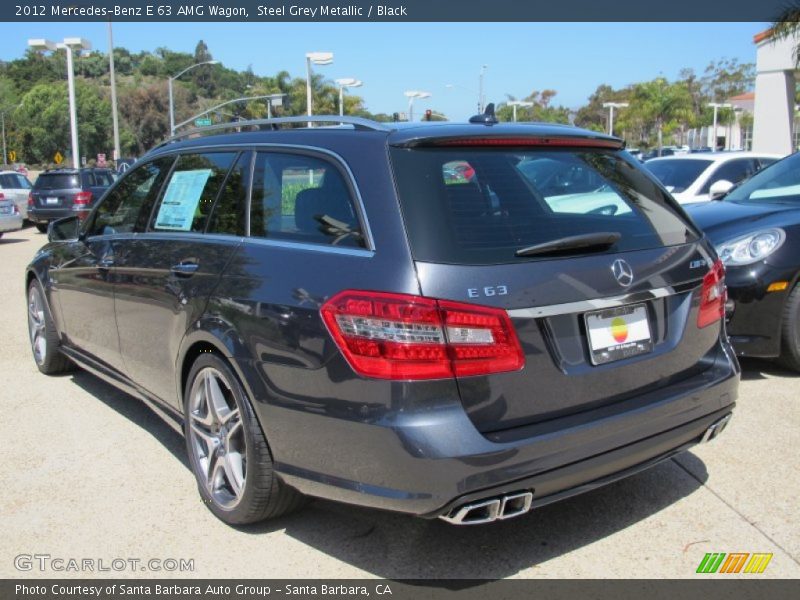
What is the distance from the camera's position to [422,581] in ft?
9.77

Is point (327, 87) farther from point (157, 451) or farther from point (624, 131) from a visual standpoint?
point (157, 451)

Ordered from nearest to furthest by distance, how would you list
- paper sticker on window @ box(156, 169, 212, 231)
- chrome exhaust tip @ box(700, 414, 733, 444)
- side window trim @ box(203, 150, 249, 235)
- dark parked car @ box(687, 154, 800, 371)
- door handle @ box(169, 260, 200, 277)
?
chrome exhaust tip @ box(700, 414, 733, 444)
door handle @ box(169, 260, 200, 277)
side window trim @ box(203, 150, 249, 235)
paper sticker on window @ box(156, 169, 212, 231)
dark parked car @ box(687, 154, 800, 371)

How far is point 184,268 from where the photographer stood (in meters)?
3.64

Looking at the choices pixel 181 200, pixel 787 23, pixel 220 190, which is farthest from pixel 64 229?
pixel 787 23

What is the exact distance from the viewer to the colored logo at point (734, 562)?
3.01 meters

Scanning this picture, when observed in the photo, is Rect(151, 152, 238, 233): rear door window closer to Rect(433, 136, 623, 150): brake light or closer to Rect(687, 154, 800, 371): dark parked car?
Rect(433, 136, 623, 150): brake light

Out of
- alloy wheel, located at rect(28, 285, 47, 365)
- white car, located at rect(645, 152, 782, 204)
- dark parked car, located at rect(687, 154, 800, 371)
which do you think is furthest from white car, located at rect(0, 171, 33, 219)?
dark parked car, located at rect(687, 154, 800, 371)

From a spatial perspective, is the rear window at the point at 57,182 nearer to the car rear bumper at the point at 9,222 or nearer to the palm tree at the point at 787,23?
the car rear bumper at the point at 9,222

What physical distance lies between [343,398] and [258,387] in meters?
0.49

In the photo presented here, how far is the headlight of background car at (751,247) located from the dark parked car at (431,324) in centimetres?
198

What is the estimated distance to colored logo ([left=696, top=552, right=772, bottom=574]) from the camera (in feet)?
9.89

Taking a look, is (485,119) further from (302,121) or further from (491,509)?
(491,509)

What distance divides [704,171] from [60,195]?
51.8 ft

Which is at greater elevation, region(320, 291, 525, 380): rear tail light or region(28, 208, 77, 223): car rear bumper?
region(320, 291, 525, 380): rear tail light
